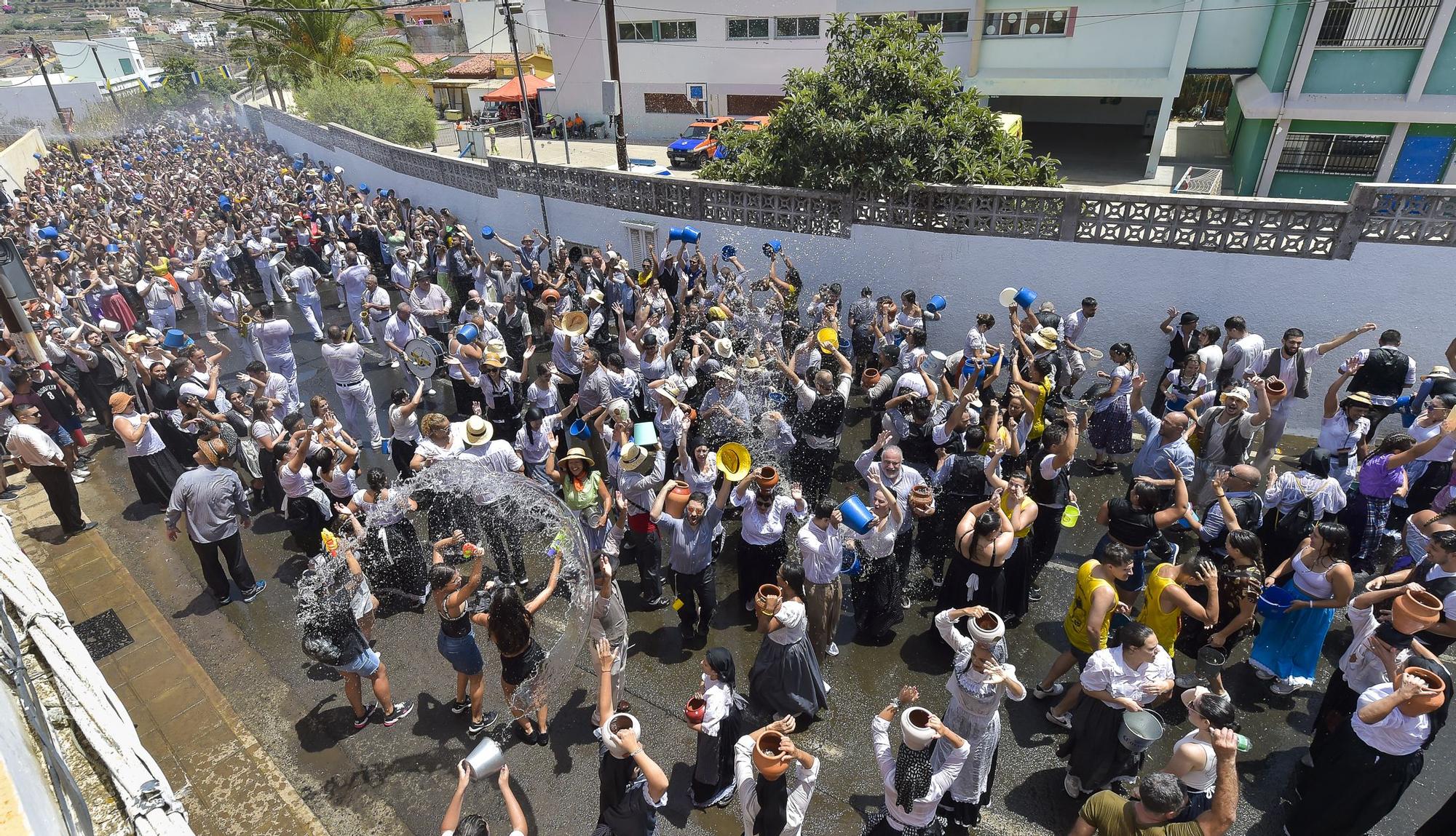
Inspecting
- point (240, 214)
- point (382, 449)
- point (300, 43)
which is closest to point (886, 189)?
point (382, 449)

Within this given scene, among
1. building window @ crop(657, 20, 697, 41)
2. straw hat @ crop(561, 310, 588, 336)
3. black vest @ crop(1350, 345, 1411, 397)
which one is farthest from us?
building window @ crop(657, 20, 697, 41)

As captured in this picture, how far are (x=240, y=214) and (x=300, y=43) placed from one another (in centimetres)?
1635

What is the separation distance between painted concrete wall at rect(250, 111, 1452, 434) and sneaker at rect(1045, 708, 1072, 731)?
637cm

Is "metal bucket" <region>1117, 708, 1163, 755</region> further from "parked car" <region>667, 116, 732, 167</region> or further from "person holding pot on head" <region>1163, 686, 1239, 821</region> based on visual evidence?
"parked car" <region>667, 116, 732, 167</region>

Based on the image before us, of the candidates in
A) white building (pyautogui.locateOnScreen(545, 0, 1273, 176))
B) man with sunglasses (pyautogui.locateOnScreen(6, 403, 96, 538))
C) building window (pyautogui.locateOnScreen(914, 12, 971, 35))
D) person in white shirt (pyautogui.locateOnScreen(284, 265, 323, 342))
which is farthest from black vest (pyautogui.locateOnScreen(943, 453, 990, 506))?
building window (pyautogui.locateOnScreen(914, 12, 971, 35))

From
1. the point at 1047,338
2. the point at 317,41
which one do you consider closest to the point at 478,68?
the point at 317,41

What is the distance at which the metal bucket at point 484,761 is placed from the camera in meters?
3.48

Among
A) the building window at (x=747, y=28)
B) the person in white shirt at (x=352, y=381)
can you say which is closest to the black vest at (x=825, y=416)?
the person in white shirt at (x=352, y=381)

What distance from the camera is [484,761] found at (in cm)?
352

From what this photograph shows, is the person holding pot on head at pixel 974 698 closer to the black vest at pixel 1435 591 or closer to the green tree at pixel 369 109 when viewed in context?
the black vest at pixel 1435 591

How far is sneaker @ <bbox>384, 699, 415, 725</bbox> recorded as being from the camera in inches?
216

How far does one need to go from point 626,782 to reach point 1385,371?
809cm

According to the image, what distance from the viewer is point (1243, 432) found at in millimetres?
6461

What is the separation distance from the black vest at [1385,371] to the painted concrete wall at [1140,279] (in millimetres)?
1789
